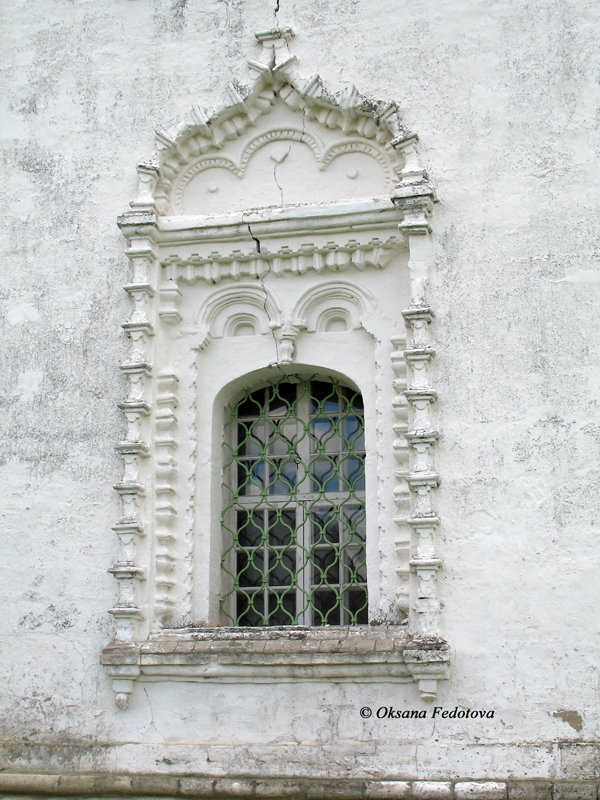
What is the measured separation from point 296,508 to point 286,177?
221 cm

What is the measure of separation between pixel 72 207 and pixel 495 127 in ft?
9.34

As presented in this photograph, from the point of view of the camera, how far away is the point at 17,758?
5.52 metres

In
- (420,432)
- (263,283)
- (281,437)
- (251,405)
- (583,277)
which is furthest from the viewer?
(251,405)

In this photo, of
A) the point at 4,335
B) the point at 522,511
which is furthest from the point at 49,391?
the point at 522,511

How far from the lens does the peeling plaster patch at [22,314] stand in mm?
6316

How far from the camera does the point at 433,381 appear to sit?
5637 mm

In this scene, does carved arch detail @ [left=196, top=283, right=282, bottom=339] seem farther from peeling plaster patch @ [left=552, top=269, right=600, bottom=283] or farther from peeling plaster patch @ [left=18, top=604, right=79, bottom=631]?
peeling plaster patch @ [left=18, top=604, right=79, bottom=631]

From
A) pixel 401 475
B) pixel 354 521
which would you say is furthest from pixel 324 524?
pixel 401 475

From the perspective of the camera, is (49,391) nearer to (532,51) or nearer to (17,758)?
(17,758)

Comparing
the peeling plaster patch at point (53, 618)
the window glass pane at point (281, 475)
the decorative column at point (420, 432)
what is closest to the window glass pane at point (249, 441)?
the window glass pane at point (281, 475)

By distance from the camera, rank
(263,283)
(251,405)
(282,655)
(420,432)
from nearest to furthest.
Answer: (282,655) < (420,432) < (263,283) < (251,405)

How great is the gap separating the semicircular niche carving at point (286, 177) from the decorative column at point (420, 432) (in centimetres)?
32

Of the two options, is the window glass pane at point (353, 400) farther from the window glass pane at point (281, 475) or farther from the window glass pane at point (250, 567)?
the window glass pane at point (250, 567)

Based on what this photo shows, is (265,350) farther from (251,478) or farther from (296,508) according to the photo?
(296,508)
